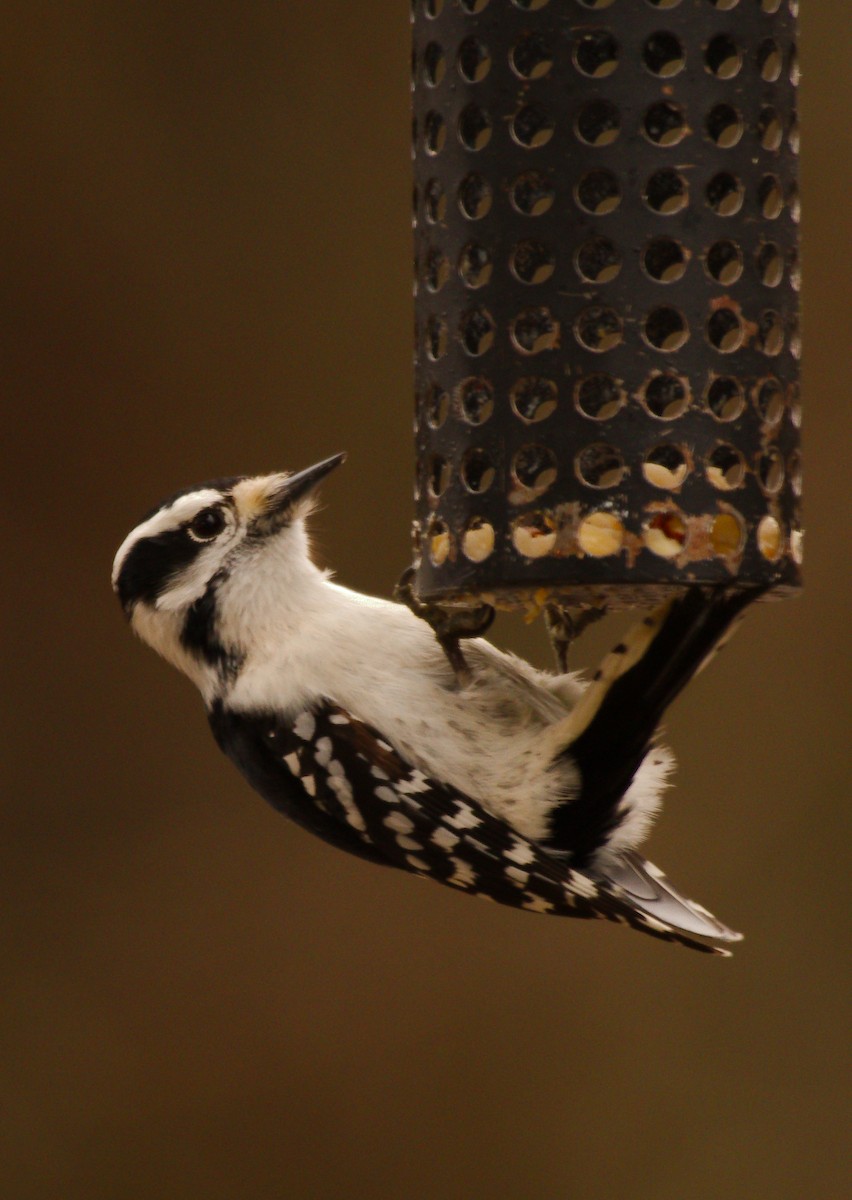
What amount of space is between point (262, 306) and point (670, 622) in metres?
3.06

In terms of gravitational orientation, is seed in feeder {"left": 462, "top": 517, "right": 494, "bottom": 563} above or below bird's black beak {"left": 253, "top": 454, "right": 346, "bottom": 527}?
above

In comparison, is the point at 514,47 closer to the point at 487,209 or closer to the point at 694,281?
the point at 487,209

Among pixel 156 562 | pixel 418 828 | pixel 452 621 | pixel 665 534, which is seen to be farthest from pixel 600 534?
pixel 156 562

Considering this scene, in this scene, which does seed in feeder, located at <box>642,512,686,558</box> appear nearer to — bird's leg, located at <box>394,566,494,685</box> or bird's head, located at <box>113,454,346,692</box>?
bird's leg, located at <box>394,566,494,685</box>

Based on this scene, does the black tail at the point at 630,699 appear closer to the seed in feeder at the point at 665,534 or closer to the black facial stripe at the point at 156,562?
the seed in feeder at the point at 665,534

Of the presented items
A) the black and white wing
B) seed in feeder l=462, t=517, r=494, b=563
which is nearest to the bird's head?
the black and white wing

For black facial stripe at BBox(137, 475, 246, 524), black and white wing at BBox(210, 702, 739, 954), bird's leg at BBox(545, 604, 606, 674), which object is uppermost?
black facial stripe at BBox(137, 475, 246, 524)

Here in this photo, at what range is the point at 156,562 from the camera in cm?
348

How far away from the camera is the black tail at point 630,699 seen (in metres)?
2.88

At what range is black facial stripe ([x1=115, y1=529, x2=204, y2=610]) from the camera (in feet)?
11.4

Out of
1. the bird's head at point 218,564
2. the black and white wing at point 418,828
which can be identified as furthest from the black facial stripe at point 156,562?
the black and white wing at point 418,828

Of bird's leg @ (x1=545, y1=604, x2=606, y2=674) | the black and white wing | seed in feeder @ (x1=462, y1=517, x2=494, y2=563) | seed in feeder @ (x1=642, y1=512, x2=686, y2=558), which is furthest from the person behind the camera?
bird's leg @ (x1=545, y1=604, x2=606, y2=674)

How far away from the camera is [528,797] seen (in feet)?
10.9

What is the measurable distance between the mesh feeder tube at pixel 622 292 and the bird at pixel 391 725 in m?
0.47
